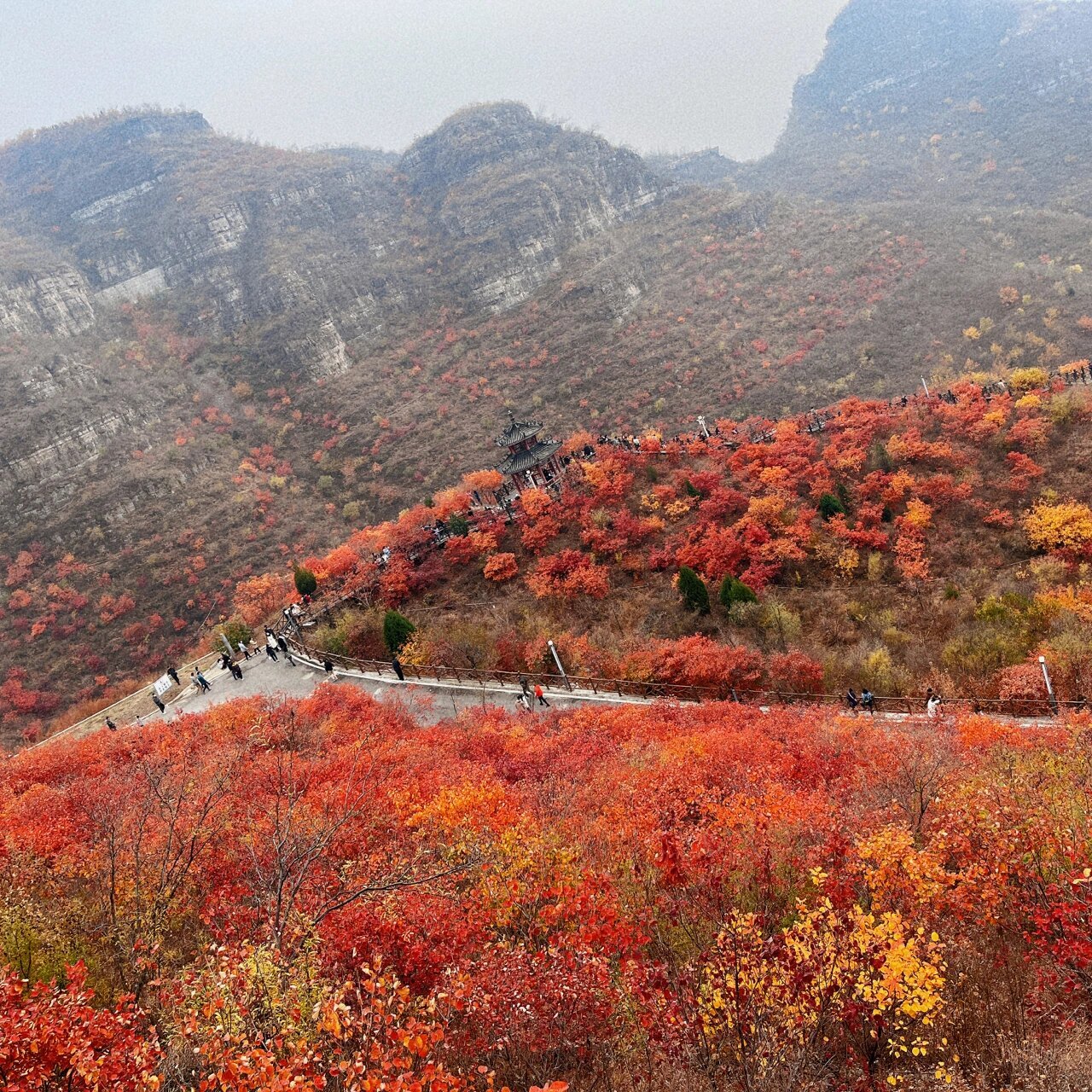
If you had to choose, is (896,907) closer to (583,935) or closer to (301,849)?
(583,935)

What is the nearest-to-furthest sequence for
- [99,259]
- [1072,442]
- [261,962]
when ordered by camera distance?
[261,962], [1072,442], [99,259]

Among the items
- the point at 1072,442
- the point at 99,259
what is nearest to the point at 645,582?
the point at 1072,442

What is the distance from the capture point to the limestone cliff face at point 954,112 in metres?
110

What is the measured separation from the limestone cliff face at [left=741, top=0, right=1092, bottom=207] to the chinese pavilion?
97852 millimetres

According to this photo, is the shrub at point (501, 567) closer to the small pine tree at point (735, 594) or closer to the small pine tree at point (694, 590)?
the small pine tree at point (694, 590)

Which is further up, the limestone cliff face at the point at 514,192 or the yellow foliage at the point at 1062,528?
the limestone cliff face at the point at 514,192

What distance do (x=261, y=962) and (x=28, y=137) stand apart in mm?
181501

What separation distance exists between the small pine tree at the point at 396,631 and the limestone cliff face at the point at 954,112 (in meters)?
115

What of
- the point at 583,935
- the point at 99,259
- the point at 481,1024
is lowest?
the point at 583,935

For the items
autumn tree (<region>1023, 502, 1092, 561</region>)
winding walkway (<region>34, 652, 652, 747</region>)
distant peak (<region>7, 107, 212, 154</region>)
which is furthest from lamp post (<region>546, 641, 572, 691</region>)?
distant peak (<region>7, 107, 212, 154</region>)

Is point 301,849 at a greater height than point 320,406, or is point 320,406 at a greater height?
point 320,406

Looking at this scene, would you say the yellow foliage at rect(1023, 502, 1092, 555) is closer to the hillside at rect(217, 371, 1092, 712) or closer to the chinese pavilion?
the hillside at rect(217, 371, 1092, 712)

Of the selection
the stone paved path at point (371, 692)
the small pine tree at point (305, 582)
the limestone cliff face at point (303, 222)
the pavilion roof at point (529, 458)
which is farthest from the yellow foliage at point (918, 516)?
the limestone cliff face at point (303, 222)

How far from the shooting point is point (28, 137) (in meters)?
130
